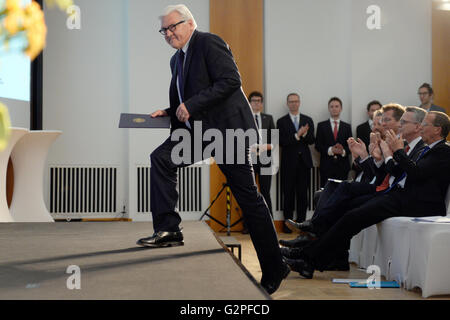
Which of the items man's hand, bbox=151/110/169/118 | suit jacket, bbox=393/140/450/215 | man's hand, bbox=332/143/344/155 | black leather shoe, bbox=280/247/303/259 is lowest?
black leather shoe, bbox=280/247/303/259

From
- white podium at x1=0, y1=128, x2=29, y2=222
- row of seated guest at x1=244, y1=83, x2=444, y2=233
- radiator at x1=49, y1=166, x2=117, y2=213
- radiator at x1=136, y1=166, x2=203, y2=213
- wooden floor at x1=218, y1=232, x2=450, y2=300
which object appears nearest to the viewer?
wooden floor at x1=218, y1=232, x2=450, y2=300

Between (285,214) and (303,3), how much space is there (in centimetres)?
286

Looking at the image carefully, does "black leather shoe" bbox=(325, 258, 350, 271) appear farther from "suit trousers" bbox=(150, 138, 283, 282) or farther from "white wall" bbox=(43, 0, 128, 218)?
"white wall" bbox=(43, 0, 128, 218)

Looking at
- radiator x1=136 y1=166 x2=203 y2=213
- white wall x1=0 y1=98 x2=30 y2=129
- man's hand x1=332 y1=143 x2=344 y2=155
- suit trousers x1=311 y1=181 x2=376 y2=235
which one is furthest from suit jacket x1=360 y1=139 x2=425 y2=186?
white wall x1=0 y1=98 x2=30 y2=129

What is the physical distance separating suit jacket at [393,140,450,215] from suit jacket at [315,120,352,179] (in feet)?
10.5

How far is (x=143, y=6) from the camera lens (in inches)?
261

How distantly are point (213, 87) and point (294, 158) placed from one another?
4.41 meters

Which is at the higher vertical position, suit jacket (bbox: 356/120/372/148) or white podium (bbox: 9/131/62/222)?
suit jacket (bbox: 356/120/372/148)

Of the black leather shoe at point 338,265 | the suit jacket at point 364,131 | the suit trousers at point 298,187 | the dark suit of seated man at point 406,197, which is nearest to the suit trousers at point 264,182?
the suit trousers at point 298,187

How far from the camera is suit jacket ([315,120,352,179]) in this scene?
21.2 feet

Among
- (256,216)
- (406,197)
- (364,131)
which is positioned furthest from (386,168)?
(364,131)

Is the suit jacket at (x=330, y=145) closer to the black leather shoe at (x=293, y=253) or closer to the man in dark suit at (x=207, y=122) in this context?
the black leather shoe at (x=293, y=253)

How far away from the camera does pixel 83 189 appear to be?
6625mm
